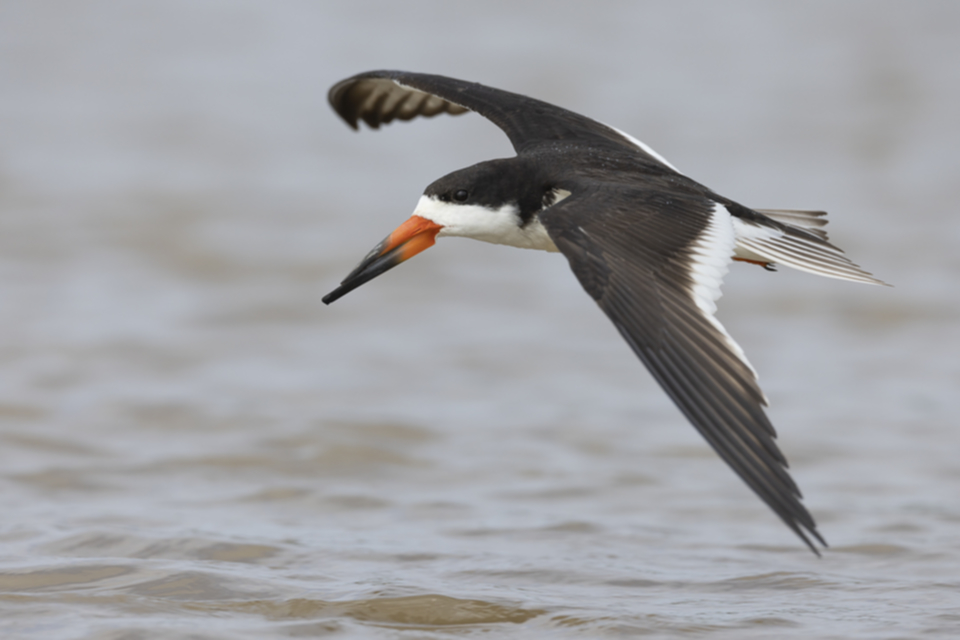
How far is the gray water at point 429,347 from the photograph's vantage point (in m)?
5.21

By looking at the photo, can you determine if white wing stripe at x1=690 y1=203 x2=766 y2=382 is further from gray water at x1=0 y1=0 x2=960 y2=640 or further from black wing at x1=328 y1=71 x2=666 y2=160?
gray water at x1=0 y1=0 x2=960 y2=640

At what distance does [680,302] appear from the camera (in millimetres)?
4246

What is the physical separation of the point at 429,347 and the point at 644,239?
Answer: 4.65 m

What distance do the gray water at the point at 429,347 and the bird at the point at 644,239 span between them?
50.3 inches

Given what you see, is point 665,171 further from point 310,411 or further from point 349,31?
point 349,31

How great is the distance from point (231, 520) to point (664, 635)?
7.68 feet

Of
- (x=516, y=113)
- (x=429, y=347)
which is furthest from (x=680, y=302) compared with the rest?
(x=429, y=347)

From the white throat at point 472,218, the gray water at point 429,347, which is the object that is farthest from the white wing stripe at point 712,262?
the gray water at point 429,347

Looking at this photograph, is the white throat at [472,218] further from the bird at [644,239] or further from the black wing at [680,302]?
the black wing at [680,302]

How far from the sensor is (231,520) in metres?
6.09

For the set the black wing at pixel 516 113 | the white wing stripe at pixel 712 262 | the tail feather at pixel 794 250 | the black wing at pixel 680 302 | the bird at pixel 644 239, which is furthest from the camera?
the black wing at pixel 516 113

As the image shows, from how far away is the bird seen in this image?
384 centimetres

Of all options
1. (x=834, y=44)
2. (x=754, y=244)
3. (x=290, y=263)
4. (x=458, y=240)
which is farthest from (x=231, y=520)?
(x=834, y=44)

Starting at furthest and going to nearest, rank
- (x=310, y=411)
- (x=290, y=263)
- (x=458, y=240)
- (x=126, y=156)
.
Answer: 1. (x=126, y=156)
2. (x=458, y=240)
3. (x=290, y=263)
4. (x=310, y=411)
